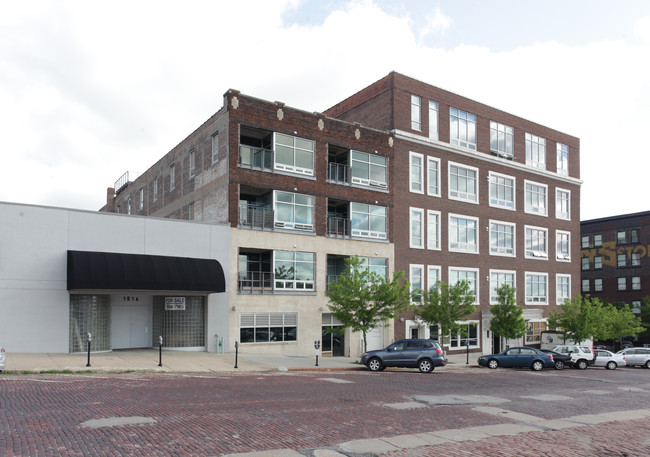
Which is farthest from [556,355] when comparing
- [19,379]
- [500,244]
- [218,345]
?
[19,379]

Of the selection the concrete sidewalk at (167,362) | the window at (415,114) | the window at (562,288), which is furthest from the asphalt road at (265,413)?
the window at (562,288)

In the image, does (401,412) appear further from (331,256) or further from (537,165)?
(537,165)

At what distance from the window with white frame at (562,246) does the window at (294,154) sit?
2732 cm

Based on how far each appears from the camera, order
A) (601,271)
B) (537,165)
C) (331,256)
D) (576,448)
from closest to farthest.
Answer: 1. (576,448)
2. (331,256)
3. (537,165)
4. (601,271)

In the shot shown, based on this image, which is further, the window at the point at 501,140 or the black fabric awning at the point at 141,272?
the window at the point at 501,140

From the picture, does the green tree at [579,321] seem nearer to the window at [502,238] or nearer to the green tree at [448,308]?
the window at [502,238]

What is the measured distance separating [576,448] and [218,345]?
2146 cm

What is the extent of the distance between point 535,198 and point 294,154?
25.1 m

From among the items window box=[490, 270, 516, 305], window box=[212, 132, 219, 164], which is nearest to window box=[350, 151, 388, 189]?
window box=[212, 132, 219, 164]

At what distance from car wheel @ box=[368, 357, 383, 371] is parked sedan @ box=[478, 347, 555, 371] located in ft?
28.7

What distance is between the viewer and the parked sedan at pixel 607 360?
36500mm

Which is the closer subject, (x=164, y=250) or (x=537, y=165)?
(x=164, y=250)

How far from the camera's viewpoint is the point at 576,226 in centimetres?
5266

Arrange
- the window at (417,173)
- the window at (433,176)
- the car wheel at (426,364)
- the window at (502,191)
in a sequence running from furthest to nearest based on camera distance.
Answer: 1. the window at (502,191)
2. the window at (433,176)
3. the window at (417,173)
4. the car wheel at (426,364)
